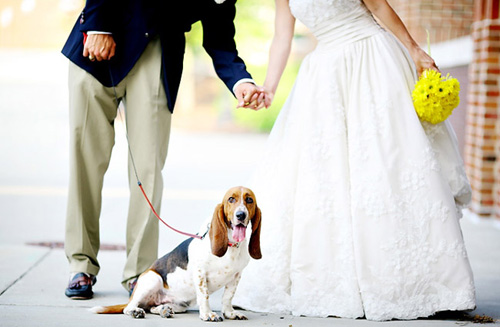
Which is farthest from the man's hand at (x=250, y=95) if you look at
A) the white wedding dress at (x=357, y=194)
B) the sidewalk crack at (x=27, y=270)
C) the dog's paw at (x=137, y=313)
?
the sidewalk crack at (x=27, y=270)

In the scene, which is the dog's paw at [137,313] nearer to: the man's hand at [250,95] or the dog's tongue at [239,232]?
the dog's tongue at [239,232]

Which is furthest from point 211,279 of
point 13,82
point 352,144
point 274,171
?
point 13,82

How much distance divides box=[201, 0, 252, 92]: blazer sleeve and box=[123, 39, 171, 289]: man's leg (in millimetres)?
315

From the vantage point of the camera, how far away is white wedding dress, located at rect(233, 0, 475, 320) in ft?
12.0

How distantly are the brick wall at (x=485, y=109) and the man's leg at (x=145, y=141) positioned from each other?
3.91m

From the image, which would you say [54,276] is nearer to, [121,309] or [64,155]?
[121,309]

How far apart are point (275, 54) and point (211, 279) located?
1389mm

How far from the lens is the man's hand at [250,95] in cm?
381

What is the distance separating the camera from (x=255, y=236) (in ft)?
11.1

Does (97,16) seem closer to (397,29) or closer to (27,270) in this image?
(397,29)

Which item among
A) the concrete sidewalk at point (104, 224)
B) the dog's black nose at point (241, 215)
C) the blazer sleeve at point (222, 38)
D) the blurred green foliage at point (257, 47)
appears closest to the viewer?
the dog's black nose at point (241, 215)

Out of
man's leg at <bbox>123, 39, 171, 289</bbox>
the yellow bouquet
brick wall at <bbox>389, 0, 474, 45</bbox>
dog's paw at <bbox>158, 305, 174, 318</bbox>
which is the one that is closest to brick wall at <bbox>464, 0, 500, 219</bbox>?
brick wall at <bbox>389, 0, 474, 45</bbox>

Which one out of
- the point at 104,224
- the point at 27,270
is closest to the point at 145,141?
the point at 27,270

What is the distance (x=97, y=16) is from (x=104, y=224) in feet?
11.4
